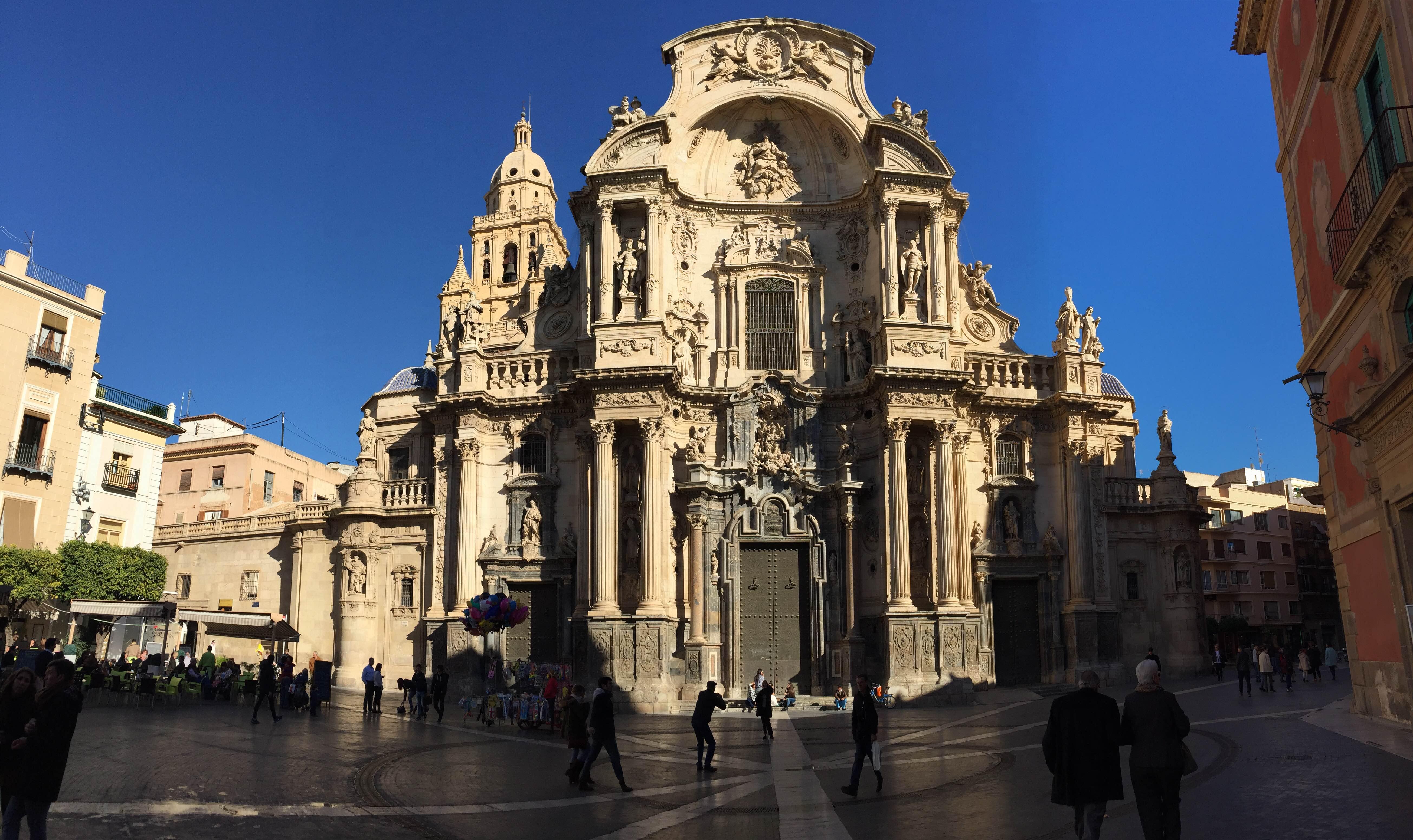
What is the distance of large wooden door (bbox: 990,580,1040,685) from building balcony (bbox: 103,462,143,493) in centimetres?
3099

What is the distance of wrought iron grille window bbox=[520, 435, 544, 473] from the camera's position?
3397 centimetres

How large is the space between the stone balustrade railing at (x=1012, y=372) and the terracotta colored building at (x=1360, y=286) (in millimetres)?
13310

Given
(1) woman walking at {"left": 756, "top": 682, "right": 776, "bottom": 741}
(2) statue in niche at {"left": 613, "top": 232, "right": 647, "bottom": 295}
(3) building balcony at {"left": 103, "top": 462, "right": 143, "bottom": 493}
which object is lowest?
(1) woman walking at {"left": 756, "top": 682, "right": 776, "bottom": 741}

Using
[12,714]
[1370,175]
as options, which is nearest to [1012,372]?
[1370,175]

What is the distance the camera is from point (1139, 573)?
3416 centimetres

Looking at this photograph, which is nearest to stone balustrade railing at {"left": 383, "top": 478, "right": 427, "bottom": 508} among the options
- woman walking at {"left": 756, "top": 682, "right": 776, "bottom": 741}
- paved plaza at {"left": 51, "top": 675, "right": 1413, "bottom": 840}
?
paved plaza at {"left": 51, "top": 675, "right": 1413, "bottom": 840}

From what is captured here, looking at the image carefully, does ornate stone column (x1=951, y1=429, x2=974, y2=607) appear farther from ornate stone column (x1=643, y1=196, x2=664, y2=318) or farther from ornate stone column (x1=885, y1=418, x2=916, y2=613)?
ornate stone column (x1=643, y1=196, x2=664, y2=318)

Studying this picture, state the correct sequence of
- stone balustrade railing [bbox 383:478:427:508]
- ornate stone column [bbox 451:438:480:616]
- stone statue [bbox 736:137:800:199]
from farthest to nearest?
stone statue [bbox 736:137:800:199], stone balustrade railing [bbox 383:478:427:508], ornate stone column [bbox 451:438:480:616]

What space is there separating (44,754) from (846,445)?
26.4m

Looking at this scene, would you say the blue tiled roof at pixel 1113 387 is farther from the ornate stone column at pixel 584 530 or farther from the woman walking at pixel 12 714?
the woman walking at pixel 12 714

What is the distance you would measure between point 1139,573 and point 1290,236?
52.1 feet

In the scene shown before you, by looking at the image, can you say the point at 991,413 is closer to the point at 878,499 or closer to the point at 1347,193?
the point at 878,499

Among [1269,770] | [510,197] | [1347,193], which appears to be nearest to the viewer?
[1269,770]

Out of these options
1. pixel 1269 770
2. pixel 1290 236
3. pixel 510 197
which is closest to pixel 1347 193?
pixel 1290 236
